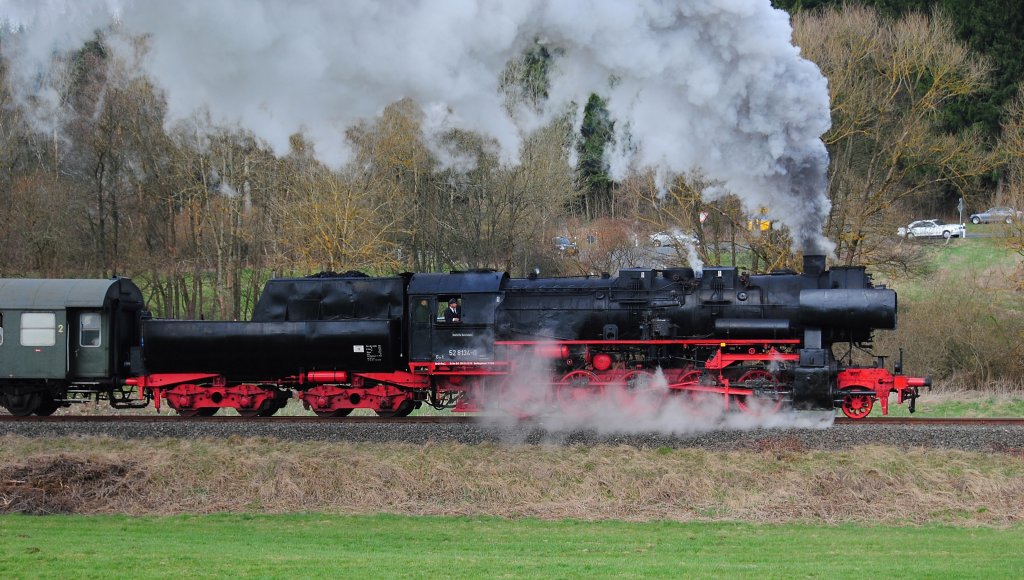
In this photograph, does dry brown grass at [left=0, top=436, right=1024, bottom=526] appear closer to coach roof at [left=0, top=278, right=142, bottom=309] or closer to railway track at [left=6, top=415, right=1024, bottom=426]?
railway track at [left=6, top=415, right=1024, bottom=426]

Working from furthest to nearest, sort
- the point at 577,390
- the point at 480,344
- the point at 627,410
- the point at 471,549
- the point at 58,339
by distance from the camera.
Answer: the point at 58,339 → the point at 480,344 → the point at 577,390 → the point at 627,410 → the point at 471,549

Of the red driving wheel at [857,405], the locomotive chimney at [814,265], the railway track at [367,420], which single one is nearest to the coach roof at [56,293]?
the railway track at [367,420]

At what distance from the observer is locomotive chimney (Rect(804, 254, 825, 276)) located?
18609 millimetres

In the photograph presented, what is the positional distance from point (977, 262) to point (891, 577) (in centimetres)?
4350

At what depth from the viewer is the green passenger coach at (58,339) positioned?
21125 millimetres

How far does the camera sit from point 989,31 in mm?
50094

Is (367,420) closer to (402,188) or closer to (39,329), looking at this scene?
(39,329)

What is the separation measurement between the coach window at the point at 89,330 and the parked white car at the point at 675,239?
19.3 m

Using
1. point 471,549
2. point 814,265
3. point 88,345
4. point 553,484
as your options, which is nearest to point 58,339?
point 88,345

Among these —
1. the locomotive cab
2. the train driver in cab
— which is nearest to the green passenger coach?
the locomotive cab

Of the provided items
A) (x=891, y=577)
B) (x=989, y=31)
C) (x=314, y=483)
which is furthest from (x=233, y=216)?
(x=989, y=31)

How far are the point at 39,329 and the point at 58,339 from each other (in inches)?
19.0

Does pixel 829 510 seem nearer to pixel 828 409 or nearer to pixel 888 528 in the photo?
pixel 888 528

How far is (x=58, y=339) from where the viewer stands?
21.1m
